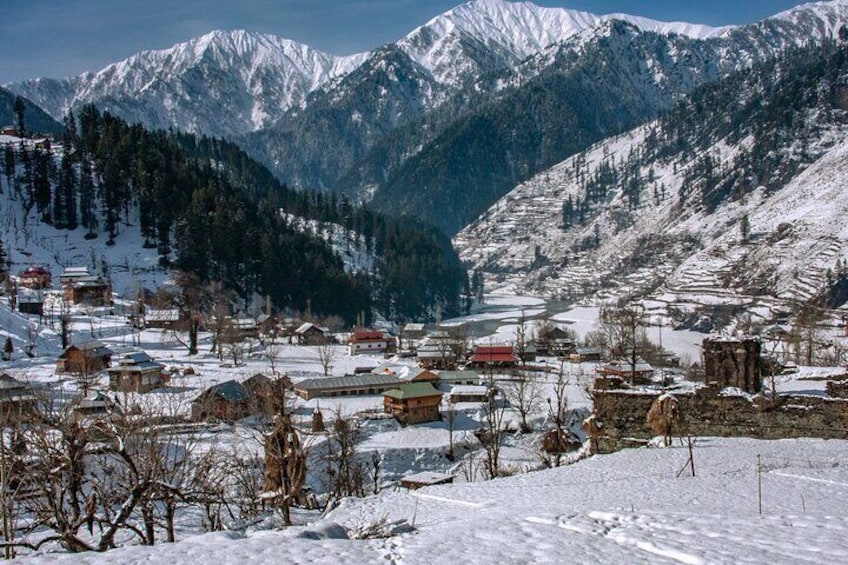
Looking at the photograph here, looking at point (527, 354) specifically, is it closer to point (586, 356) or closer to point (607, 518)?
point (586, 356)

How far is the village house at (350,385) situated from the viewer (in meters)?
47.7

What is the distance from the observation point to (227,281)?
93312 millimetres

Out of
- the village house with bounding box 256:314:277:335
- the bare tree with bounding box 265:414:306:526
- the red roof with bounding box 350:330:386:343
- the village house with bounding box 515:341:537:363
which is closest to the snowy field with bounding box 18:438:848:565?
the bare tree with bounding box 265:414:306:526

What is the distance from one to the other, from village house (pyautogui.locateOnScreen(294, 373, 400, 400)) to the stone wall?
87.8 ft

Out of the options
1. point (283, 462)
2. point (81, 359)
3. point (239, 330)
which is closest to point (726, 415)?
point (283, 462)

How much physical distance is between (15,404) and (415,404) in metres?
22.6

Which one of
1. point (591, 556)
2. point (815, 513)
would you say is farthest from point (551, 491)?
point (591, 556)

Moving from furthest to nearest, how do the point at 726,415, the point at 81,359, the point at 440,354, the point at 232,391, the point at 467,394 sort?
1. the point at 440,354
2. the point at 467,394
3. the point at 81,359
4. the point at 232,391
5. the point at 726,415

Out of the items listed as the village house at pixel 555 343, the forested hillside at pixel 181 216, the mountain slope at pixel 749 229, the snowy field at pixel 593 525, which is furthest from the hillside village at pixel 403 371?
the mountain slope at pixel 749 229

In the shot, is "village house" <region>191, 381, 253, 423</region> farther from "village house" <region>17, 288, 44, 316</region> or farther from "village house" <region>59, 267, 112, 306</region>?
"village house" <region>59, 267, 112, 306</region>

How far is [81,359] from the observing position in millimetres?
47562

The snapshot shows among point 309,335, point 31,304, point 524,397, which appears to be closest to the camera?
point 524,397

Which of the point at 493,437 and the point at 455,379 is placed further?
the point at 455,379

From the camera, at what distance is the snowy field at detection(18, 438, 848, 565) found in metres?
7.87
